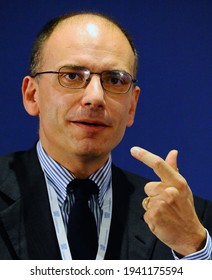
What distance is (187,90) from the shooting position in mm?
1938

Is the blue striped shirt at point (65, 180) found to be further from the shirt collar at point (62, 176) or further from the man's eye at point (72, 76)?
the man's eye at point (72, 76)

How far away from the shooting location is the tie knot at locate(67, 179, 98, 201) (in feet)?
4.77

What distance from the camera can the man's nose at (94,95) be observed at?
4.57 feet

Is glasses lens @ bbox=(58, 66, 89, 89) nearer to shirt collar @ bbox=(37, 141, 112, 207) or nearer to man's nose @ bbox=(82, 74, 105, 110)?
man's nose @ bbox=(82, 74, 105, 110)

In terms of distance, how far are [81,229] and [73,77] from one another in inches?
17.9

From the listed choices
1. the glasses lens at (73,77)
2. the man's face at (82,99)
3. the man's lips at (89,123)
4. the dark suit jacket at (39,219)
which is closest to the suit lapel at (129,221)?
the dark suit jacket at (39,219)

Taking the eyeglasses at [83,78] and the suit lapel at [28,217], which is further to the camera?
the eyeglasses at [83,78]

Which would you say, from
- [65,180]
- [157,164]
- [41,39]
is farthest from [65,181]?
[41,39]

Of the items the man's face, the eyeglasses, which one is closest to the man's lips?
the man's face

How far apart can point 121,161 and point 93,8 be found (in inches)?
24.5

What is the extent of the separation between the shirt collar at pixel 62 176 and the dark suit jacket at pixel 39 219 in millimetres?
26
